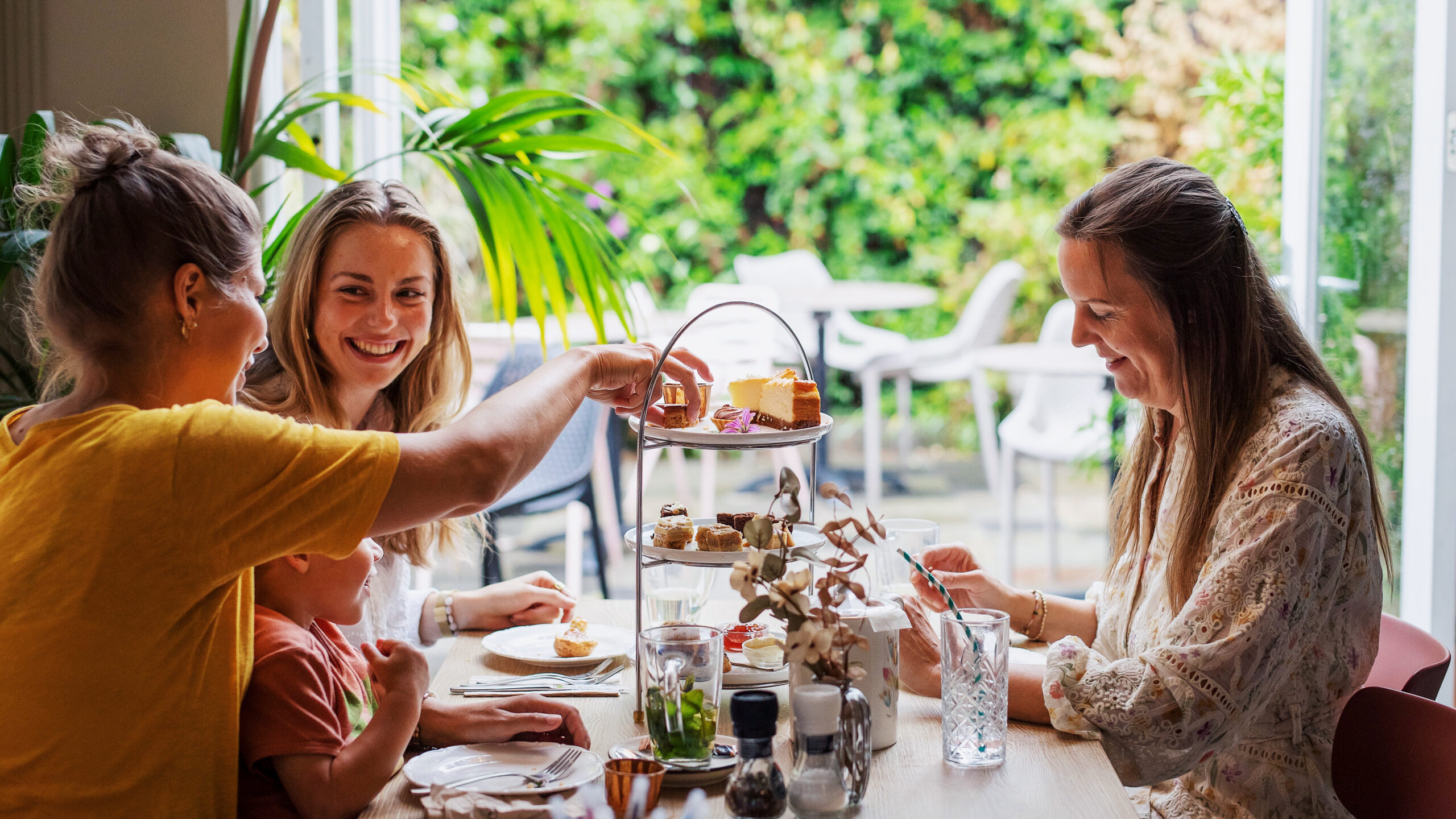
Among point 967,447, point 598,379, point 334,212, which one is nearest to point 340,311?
point 334,212

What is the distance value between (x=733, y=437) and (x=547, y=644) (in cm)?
55

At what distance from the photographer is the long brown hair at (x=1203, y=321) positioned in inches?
60.2

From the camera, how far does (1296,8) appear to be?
344 centimetres

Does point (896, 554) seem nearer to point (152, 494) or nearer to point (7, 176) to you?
point (152, 494)

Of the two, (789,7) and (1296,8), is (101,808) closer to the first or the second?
(1296,8)

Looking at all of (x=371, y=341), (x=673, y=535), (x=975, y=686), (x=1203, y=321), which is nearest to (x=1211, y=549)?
(x=1203, y=321)

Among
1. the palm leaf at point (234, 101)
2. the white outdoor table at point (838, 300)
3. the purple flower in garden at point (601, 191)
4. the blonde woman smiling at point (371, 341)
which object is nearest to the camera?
the blonde woman smiling at point (371, 341)

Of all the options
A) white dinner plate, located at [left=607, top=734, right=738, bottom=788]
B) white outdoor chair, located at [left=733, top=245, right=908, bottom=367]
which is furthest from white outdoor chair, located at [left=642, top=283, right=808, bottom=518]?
white dinner plate, located at [left=607, top=734, right=738, bottom=788]

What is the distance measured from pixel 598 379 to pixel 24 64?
1.69 m

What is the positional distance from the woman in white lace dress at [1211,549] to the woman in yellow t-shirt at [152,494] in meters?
0.76

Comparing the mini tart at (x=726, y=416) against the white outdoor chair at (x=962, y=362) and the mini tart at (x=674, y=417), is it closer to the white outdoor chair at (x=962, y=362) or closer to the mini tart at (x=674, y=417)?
the mini tart at (x=674, y=417)

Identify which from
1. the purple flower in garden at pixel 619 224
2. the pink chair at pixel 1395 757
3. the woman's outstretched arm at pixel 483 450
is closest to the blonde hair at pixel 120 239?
the woman's outstretched arm at pixel 483 450

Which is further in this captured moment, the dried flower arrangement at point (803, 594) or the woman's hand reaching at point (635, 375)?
the woman's hand reaching at point (635, 375)

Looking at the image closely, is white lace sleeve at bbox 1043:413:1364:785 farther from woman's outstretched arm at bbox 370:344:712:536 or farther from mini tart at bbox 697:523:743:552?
woman's outstretched arm at bbox 370:344:712:536
